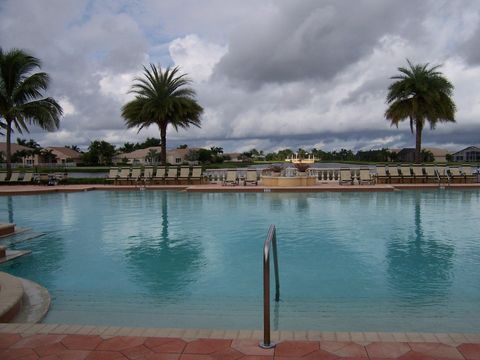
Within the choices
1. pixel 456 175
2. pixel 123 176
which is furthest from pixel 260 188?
pixel 456 175

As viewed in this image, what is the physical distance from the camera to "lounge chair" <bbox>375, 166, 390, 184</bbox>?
72.3 feet

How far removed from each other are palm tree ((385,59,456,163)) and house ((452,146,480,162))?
63193 mm

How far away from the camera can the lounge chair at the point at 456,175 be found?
2153 centimetres

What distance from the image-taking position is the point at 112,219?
39.1 feet

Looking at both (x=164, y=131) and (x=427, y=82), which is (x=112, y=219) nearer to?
(x=164, y=131)

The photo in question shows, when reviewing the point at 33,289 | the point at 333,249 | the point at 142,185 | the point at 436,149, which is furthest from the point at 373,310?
the point at 436,149

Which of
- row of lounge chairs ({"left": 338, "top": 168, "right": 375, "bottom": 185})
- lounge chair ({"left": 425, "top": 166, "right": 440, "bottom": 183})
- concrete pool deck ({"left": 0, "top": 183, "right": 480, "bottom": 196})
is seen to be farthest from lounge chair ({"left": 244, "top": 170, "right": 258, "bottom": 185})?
lounge chair ({"left": 425, "top": 166, "right": 440, "bottom": 183})

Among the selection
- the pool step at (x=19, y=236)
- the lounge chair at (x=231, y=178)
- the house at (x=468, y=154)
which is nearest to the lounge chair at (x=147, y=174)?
the lounge chair at (x=231, y=178)

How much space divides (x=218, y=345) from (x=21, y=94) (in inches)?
1012

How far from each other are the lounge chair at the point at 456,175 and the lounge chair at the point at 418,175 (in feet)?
4.18

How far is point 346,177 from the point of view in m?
21.4

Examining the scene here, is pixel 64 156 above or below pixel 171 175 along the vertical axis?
above

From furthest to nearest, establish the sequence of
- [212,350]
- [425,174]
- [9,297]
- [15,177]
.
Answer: [15,177], [425,174], [9,297], [212,350]

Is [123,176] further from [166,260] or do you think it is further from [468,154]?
[468,154]
